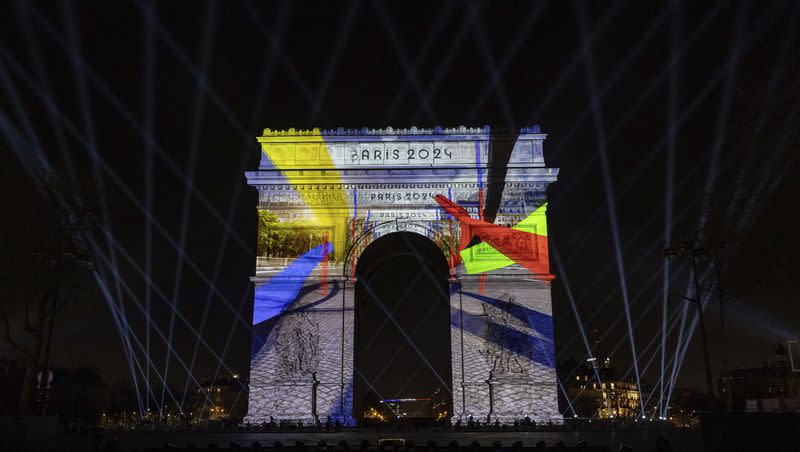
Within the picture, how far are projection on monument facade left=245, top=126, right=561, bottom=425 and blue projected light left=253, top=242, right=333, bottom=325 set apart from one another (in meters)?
0.04

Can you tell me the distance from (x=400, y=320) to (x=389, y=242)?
1253 centimetres

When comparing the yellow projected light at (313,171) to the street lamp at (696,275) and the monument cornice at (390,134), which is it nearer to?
the monument cornice at (390,134)

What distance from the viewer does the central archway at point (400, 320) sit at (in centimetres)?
3064

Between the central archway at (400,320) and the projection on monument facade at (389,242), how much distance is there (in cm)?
67

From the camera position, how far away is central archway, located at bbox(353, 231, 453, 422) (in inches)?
1206

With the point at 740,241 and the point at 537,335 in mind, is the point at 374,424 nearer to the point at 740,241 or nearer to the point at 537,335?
the point at 537,335

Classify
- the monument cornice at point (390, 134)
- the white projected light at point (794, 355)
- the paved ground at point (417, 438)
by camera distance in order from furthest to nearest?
1. the monument cornice at point (390, 134)
2. the paved ground at point (417, 438)
3. the white projected light at point (794, 355)

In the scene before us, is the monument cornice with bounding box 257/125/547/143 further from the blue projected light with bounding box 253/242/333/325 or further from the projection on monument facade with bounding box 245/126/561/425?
the blue projected light with bounding box 253/242/333/325

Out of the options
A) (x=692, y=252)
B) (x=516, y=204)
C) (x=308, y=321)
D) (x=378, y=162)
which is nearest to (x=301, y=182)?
(x=378, y=162)

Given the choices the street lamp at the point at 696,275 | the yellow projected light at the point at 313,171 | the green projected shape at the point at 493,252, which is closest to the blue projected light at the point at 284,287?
the yellow projected light at the point at 313,171

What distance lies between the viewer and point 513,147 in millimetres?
29234

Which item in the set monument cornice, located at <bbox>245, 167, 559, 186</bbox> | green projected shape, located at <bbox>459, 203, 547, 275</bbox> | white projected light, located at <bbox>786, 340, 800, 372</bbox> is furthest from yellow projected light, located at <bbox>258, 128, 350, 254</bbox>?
white projected light, located at <bbox>786, 340, 800, 372</bbox>

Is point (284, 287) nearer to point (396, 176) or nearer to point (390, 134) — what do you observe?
point (396, 176)

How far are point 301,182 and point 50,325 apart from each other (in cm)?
1192
